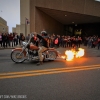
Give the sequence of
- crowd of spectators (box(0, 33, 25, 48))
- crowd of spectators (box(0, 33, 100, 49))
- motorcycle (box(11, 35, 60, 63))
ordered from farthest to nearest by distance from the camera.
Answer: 1. crowd of spectators (box(0, 33, 100, 49))
2. crowd of spectators (box(0, 33, 25, 48))
3. motorcycle (box(11, 35, 60, 63))

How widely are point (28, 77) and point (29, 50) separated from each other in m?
2.73

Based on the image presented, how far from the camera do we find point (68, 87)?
416 centimetres

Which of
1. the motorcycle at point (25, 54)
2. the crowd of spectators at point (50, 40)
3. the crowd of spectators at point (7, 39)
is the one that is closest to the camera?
the motorcycle at point (25, 54)

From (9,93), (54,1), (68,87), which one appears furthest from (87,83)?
(54,1)

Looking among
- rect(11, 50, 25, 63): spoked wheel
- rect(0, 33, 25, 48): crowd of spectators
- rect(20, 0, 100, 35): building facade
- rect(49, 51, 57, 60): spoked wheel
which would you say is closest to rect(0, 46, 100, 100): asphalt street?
rect(11, 50, 25, 63): spoked wheel

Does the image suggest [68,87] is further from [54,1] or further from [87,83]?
[54,1]

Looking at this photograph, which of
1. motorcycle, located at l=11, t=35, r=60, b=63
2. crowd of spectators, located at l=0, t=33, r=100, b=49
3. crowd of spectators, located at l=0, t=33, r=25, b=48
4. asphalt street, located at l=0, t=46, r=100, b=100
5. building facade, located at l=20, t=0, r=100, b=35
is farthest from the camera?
building facade, located at l=20, t=0, r=100, b=35

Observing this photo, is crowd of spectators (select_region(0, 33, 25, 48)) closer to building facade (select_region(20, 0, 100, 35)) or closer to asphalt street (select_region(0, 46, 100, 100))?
building facade (select_region(20, 0, 100, 35))

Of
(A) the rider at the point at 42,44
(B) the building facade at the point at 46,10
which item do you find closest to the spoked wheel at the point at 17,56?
(A) the rider at the point at 42,44

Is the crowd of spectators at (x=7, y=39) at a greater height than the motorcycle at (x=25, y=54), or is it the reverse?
the crowd of spectators at (x=7, y=39)

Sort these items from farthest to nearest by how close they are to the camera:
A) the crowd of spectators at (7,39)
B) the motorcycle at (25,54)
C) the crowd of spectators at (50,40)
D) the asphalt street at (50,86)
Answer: the crowd of spectators at (50,40) < the crowd of spectators at (7,39) < the motorcycle at (25,54) < the asphalt street at (50,86)

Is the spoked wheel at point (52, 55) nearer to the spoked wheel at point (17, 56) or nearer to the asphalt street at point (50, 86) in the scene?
the spoked wheel at point (17, 56)

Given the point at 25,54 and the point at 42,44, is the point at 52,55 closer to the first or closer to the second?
the point at 42,44

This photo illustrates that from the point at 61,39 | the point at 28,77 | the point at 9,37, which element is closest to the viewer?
the point at 28,77
